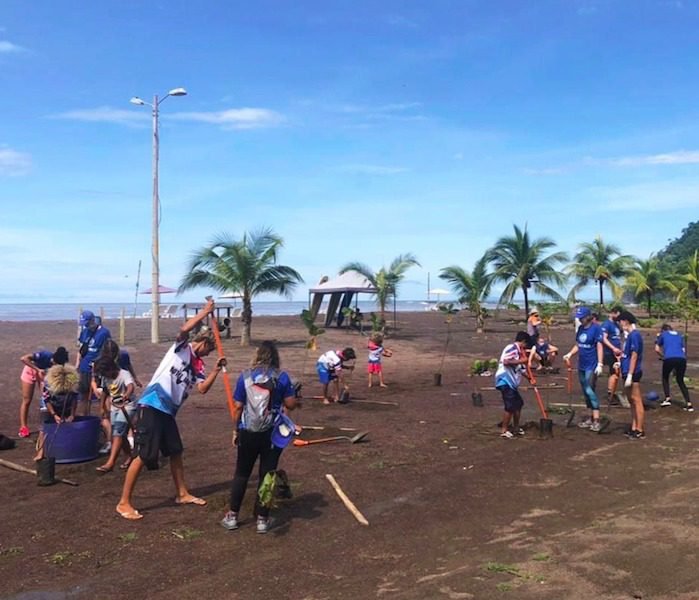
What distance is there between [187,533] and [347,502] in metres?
1.54

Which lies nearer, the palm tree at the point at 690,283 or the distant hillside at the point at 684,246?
the palm tree at the point at 690,283

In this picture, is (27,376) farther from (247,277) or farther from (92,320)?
(247,277)

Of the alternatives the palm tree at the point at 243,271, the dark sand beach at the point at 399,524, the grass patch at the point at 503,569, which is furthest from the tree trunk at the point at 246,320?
the grass patch at the point at 503,569

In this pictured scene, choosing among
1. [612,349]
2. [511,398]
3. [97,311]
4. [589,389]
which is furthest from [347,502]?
[97,311]

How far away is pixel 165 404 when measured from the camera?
20.6 feet

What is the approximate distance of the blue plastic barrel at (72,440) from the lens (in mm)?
8016

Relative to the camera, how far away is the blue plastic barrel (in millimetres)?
8016

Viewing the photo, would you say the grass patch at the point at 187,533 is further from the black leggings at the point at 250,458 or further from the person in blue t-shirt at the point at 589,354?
the person in blue t-shirt at the point at 589,354

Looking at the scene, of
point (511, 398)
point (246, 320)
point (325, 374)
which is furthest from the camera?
point (246, 320)

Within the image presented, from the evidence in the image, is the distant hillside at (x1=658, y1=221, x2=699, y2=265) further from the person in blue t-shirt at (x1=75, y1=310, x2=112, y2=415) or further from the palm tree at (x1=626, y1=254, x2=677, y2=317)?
the person in blue t-shirt at (x1=75, y1=310, x2=112, y2=415)

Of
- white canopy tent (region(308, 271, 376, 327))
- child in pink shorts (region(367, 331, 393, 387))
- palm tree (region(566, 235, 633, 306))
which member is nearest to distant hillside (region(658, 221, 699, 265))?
palm tree (region(566, 235, 633, 306))

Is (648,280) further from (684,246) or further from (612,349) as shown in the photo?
(684,246)

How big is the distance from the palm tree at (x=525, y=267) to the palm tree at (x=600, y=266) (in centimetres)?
641

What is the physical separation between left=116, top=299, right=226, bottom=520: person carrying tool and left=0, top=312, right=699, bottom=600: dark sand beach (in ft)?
1.55
